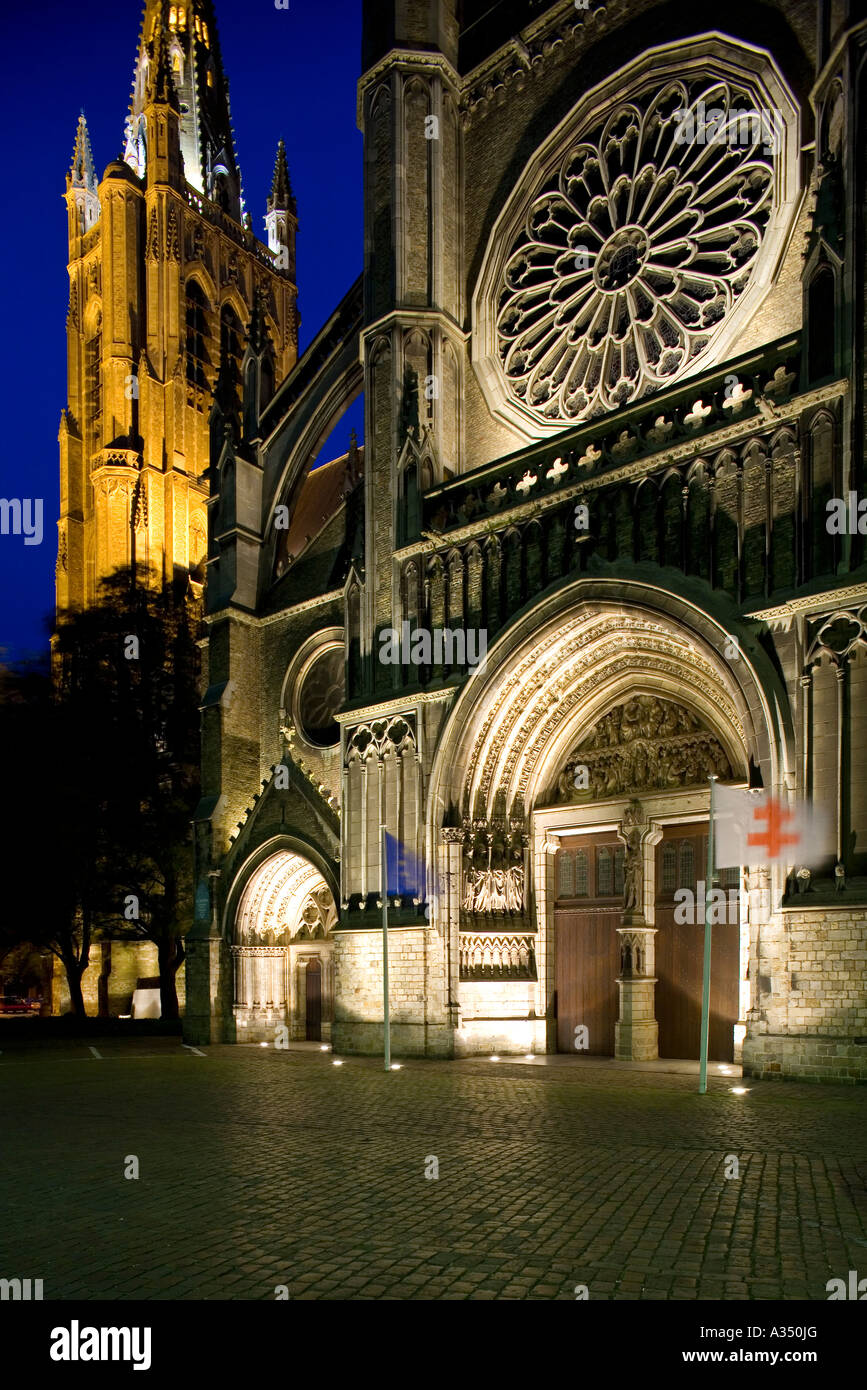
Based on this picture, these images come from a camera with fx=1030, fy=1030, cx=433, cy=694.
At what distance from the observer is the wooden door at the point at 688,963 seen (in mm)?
15414

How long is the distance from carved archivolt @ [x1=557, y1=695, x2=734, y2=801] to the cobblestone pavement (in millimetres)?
5299

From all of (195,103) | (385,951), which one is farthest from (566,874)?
(195,103)

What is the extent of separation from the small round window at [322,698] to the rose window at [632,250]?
20.7 ft

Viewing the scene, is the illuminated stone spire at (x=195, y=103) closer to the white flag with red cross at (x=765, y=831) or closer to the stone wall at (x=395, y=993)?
the stone wall at (x=395, y=993)

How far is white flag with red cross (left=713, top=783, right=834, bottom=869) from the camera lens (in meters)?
12.5

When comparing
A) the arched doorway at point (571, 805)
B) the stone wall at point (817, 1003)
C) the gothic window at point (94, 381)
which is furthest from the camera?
the gothic window at point (94, 381)

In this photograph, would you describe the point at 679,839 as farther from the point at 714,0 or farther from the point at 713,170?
the point at 714,0

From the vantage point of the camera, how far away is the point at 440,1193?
6504 mm

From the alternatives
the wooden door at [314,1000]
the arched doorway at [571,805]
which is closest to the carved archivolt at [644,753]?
the arched doorway at [571,805]

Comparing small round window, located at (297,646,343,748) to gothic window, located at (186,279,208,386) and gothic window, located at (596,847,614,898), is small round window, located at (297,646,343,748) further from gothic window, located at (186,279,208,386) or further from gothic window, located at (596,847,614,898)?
gothic window, located at (186,279,208,386)

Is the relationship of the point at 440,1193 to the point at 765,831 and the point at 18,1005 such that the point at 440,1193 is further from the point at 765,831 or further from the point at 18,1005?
the point at 18,1005

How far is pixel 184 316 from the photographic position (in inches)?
1785

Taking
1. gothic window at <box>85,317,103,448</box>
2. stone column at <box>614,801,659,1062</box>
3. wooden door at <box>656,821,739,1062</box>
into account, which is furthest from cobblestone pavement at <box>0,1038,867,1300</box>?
gothic window at <box>85,317,103,448</box>
